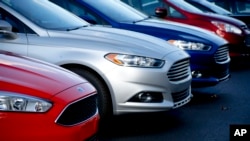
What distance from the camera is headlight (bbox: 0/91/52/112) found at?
370 centimetres

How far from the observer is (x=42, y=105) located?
12.6 feet

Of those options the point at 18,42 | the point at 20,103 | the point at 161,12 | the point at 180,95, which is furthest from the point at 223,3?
the point at 20,103

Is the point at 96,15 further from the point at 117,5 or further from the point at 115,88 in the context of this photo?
the point at 115,88

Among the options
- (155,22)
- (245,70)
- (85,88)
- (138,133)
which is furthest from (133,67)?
(245,70)

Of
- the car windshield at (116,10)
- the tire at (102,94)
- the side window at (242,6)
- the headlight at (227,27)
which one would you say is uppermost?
the car windshield at (116,10)

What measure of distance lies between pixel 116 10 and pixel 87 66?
293cm

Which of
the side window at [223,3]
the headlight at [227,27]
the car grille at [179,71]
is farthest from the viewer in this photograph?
the side window at [223,3]

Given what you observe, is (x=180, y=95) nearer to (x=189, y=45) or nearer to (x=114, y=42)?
(x=114, y=42)

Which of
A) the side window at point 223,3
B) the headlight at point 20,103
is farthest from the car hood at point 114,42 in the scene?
the side window at point 223,3

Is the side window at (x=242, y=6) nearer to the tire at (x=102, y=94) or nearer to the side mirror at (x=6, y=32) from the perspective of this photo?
the tire at (x=102, y=94)

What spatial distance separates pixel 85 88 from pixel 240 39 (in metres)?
8.01

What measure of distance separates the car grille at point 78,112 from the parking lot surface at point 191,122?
1485mm

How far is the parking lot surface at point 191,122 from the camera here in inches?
238

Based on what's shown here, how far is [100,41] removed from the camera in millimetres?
6188
